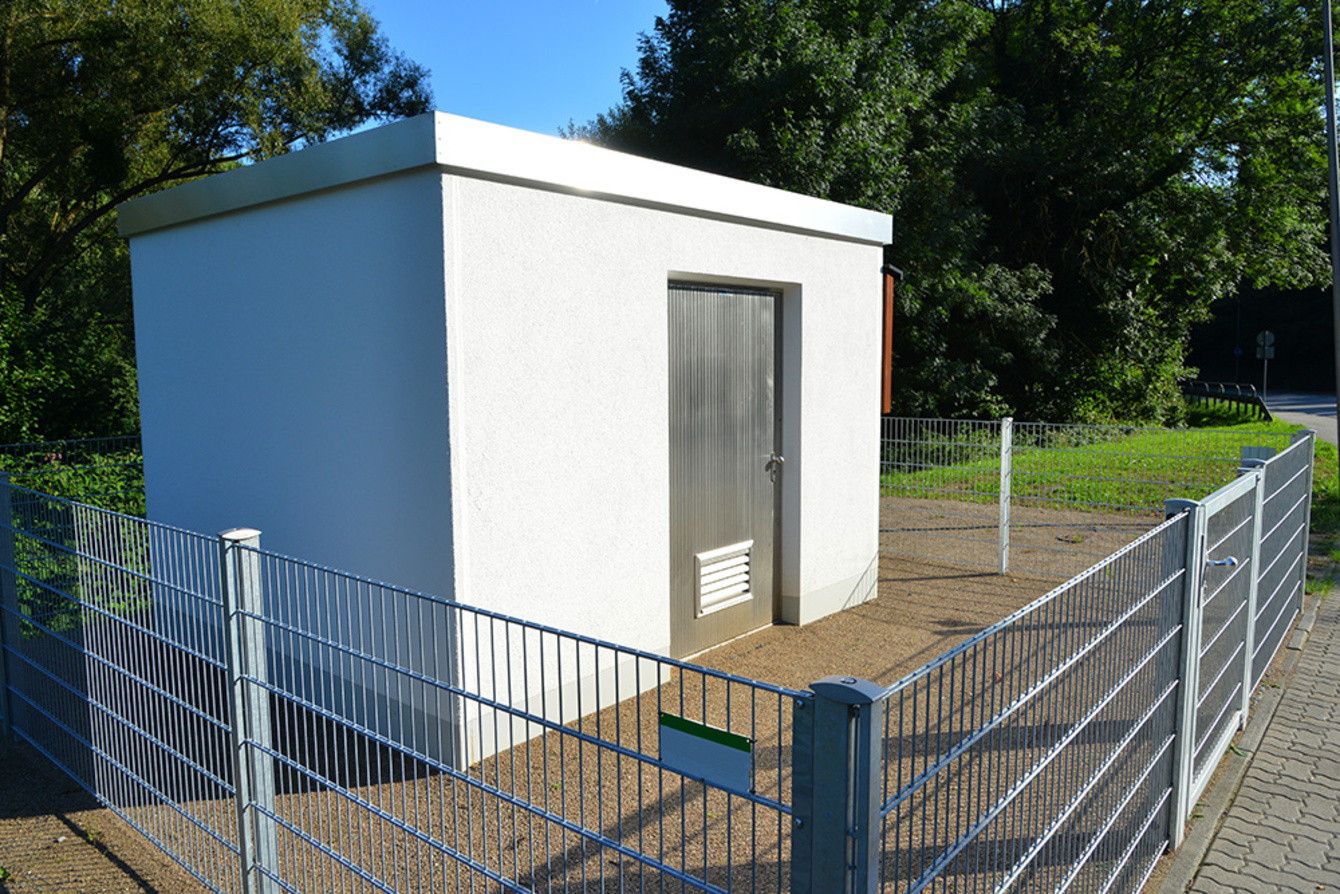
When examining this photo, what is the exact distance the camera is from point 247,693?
3.12 metres

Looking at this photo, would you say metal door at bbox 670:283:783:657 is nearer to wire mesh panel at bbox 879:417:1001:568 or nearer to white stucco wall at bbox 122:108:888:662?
white stucco wall at bbox 122:108:888:662

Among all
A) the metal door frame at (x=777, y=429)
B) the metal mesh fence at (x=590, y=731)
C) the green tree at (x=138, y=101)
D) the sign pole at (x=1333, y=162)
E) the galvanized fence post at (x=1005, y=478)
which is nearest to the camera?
the metal mesh fence at (x=590, y=731)

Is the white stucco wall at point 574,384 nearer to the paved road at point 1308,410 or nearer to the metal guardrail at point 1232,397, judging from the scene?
the paved road at point 1308,410

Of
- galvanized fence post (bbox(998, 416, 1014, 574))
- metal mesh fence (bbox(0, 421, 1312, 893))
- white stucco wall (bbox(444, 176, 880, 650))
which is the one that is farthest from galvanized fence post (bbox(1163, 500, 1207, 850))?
galvanized fence post (bbox(998, 416, 1014, 574))

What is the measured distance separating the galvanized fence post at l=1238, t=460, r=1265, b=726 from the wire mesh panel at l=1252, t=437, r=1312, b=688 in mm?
113

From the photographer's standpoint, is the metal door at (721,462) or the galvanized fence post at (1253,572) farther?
the metal door at (721,462)

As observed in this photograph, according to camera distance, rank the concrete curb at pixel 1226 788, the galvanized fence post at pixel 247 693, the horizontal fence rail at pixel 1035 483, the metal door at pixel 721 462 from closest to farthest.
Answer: the galvanized fence post at pixel 247 693
the concrete curb at pixel 1226 788
the metal door at pixel 721 462
the horizontal fence rail at pixel 1035 483

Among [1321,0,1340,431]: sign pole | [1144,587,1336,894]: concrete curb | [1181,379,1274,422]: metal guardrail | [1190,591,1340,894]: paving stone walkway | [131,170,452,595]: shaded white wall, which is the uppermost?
[1321,0,1340,431]: sign pole

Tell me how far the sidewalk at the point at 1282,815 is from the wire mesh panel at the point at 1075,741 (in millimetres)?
260

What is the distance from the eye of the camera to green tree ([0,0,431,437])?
12852mm

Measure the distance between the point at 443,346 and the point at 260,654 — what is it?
6.03ft

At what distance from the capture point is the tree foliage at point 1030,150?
16.7 meters

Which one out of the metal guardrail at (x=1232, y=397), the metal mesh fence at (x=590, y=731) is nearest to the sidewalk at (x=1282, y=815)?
the metal mesh fence at (x=590, y=731)

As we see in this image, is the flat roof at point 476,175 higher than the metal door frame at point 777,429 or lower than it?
higher
